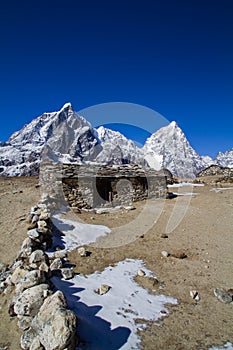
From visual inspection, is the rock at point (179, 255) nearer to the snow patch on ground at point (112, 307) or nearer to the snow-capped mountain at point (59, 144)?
the snow patch on ground at point (112, 307)

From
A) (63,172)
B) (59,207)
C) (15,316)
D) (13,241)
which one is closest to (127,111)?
(63,172)

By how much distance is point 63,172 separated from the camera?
15.4m

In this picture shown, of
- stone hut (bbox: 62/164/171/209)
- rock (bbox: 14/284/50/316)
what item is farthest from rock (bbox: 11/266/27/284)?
stone hut (bbox: 62/164/171/209)

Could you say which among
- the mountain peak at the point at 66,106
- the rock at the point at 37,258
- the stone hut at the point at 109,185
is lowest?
the rock at the point at 37,258

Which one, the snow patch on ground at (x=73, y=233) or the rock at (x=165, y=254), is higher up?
the snow patch on ground at (x=73, y=233)

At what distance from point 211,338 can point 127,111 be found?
14.5m

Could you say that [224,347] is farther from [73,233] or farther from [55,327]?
[73,233]

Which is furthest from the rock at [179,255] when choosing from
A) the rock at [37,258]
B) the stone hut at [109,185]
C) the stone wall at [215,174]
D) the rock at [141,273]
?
the stone wall at [215,174]

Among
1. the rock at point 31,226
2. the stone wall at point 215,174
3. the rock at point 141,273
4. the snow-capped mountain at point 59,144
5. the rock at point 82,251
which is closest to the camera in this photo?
the rock at point 141,273

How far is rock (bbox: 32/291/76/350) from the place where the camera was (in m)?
3.38

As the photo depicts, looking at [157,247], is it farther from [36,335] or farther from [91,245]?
[36,335]

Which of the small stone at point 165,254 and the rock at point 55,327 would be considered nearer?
the rock at point 55,327

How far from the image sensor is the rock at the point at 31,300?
425 cm

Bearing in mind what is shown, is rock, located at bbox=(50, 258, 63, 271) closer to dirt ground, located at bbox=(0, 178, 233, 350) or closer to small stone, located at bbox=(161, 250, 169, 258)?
dirt ground, located at bbox=(0, 178, 233, 350)
